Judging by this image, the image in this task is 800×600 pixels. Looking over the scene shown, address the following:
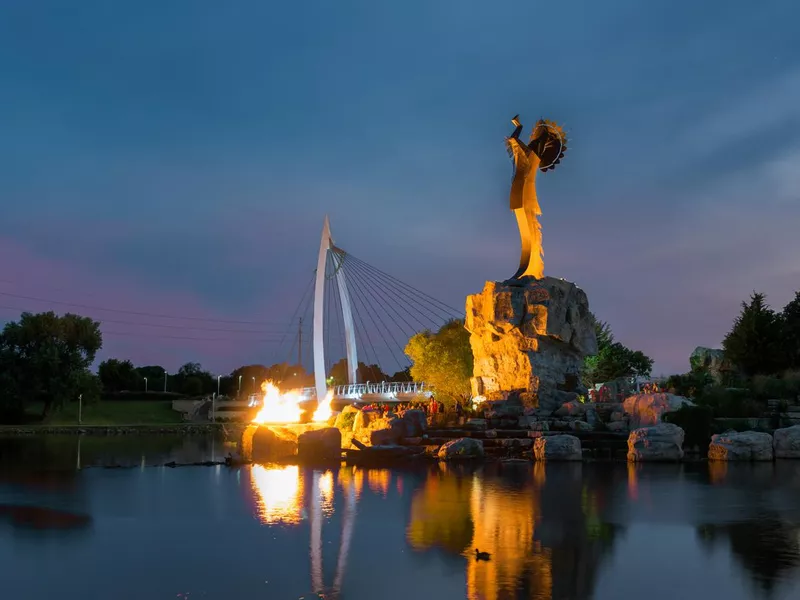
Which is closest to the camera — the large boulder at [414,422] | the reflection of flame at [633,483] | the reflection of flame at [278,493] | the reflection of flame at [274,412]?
the reflection of flame at [278,493]

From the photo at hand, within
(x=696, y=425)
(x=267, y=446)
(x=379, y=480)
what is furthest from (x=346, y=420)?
(x=696, y=425)

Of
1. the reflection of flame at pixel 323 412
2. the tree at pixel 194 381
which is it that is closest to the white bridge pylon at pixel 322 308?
the reflection of flame at pixel 323 412

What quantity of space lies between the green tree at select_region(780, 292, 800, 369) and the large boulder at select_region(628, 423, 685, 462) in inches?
783

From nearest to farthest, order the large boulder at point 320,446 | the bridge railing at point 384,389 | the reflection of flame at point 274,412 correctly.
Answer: the large boulder at point 320,446 < the reflection of flame at point 274,412 < the bridge railing at point 384,389

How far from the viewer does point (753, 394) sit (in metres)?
36.8

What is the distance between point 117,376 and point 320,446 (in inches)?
2754

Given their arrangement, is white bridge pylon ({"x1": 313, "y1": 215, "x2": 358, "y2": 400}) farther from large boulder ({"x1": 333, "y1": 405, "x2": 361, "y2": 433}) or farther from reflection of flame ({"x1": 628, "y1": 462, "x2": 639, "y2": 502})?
reflection of flame ({"x1": 628, "y1": 462, "x2": 639, "y2": 502})

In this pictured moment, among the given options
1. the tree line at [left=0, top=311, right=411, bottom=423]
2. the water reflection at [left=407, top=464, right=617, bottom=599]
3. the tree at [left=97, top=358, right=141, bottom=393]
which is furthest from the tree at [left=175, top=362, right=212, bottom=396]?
the water reflection at [left=407, top=464, right=617, bottom=599]

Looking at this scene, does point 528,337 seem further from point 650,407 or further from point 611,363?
point 611,363

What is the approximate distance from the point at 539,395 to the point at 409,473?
550 inches

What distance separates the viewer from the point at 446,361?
159 feet

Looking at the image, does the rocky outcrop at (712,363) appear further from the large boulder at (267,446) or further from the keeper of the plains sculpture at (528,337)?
the large boulder at (267,446)

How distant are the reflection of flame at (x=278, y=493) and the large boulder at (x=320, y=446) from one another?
7.36 ft

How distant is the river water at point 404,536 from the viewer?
429 inches
